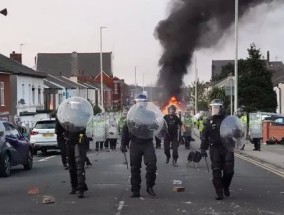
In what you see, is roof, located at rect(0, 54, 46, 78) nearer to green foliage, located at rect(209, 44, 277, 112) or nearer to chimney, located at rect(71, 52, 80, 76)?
green foliage, located at rect(209, 44, 277, 112)

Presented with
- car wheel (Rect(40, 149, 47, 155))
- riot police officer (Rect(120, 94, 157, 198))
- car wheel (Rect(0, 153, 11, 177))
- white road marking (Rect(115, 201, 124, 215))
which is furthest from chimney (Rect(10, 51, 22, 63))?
white road marking (Rect(115, 201, 124, 215))

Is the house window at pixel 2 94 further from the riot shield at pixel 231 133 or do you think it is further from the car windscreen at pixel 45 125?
the riot shield at pixel 231 133

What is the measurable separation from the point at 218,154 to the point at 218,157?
0.18 feet

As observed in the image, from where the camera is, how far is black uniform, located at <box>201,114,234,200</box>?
1015cm

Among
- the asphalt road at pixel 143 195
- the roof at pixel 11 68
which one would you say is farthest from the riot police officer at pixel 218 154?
the roof at pixel 11 68

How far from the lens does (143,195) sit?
34.8 feet

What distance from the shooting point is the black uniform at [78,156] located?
10438 millimetres

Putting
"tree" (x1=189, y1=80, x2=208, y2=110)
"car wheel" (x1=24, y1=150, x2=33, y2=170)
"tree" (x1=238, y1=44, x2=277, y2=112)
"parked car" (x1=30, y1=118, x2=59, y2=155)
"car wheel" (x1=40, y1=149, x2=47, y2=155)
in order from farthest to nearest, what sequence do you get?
"tree" (x1=189, y1=80, x2=208, y2=110)
"tree" (x1=238, y1=44, x2=277, y2=112)
"car wheel" (x1=40, y1=149, x2=47, y2=155)
"parked car" (x1=30, y1=118, x2=59, y2=155)
"car wheel" (x1=24, y1=150, x2=33, y2=170)

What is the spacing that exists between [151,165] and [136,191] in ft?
1.79

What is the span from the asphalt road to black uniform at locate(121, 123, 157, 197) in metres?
0.26

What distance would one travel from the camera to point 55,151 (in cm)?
2672

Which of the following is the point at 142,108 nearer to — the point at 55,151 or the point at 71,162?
the point at 71,162

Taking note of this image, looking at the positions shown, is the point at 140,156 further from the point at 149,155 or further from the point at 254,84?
the point at 254,84

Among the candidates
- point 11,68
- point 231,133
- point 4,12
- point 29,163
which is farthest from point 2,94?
point 231,133
